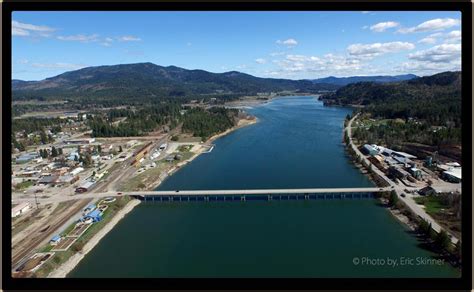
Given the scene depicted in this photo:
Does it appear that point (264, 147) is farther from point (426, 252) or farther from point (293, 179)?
point (426, 252)

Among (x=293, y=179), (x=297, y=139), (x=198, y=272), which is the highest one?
(x=297, y=139)

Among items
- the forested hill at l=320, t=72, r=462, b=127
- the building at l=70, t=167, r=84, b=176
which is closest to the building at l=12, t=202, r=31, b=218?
the building at l=70, t=167, r=84, b=176

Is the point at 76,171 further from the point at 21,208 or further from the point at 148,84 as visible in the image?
the point at 148,84

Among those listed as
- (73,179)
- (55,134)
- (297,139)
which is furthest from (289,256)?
(55,134)

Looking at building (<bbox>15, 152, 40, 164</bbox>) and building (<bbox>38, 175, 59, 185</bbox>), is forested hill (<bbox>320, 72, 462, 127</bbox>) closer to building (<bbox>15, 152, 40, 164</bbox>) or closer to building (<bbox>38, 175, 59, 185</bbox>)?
building (<bbox>38, 175, 59, 185</bbox>)

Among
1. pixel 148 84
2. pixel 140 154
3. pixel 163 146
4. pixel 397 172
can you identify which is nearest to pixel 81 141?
pixel 163 146

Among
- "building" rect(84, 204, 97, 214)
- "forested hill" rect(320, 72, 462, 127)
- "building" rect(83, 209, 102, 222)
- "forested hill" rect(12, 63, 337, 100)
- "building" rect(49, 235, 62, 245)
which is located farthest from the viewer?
"forested hill" rect(12, 63, 337, 100)
